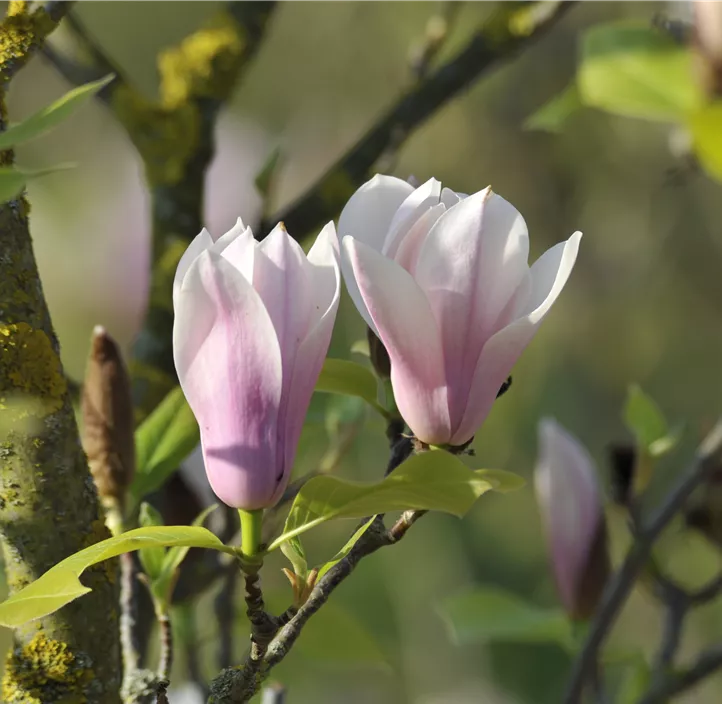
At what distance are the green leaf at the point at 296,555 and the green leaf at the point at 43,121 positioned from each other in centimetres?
13

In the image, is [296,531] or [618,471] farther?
[618,471]

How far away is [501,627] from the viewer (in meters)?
0.61

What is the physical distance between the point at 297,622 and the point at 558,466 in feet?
0.97

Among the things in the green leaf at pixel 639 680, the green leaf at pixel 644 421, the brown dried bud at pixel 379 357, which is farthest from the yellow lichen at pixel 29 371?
the green leaf at pixel 639 680

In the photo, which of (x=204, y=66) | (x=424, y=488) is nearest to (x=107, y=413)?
(x=424, y=488)

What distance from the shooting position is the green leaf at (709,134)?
270 millimetres

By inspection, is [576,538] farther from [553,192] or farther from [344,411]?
[553,192]

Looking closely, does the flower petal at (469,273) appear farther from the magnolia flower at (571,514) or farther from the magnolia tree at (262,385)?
the magnolia flower at (571,514)

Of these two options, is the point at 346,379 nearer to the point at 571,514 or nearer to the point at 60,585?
the point at 60,585

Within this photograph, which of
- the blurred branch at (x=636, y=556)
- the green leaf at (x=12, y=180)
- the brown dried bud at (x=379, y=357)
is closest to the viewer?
the green leaf at (x=12, y=180)

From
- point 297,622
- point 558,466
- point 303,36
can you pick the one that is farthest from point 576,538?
point 303,36

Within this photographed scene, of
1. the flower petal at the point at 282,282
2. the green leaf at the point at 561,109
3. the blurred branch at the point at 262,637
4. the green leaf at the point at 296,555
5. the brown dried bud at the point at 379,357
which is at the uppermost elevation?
the flower petal at the point at 282,282

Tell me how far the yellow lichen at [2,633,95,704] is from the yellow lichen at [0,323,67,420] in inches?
2.9

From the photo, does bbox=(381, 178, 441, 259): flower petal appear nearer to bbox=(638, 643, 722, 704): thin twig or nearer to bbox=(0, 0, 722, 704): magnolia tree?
bbox=(0, 0, 722, 704): magnolia tree
